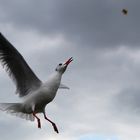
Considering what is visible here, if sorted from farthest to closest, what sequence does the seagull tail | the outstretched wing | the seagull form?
1. the seagull tail
2. the outstretched wing
3. the seagull

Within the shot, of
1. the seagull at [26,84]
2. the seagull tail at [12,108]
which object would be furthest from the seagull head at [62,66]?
the seagull tail at [12,108]

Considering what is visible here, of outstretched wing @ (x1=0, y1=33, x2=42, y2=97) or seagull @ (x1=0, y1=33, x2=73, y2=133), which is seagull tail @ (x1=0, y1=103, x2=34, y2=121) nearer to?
seagull @ (x1=0, y1=33, x2=73, y2=133)

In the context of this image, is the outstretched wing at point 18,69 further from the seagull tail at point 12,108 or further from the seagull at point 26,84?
the seagull tail at point 12,108

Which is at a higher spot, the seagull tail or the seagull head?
the seagull head

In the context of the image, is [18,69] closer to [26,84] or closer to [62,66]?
[26,84]

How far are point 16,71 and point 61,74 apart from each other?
1.44 meters

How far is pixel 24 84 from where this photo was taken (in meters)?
22.1

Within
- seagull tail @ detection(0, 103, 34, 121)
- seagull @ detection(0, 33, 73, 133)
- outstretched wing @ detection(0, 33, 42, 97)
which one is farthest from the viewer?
A: seagull tail @ detection(0, 103, 34, 121)

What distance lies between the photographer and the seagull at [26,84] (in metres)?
21.1

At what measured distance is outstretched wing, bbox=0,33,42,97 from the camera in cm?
2164

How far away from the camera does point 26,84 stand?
22.0 m

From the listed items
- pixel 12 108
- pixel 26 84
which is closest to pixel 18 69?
pixel 26 84

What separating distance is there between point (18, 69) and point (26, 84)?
0.52 metres

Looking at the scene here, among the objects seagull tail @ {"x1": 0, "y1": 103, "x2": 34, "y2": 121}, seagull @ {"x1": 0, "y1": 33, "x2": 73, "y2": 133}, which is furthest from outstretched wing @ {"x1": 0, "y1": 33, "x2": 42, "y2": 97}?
seagull tail @ {"x1": 0, "y1": 103, "x2": 34, "y2": 121}
